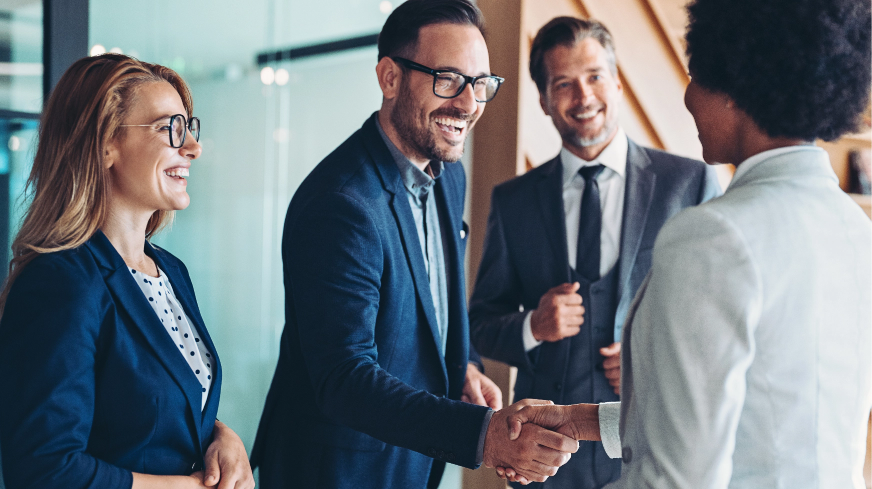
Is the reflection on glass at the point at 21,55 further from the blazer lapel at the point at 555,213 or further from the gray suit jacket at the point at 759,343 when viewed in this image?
the gray suit jacket at the point at 759,343

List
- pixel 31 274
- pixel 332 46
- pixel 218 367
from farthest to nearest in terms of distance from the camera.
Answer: pixel 332 46 → pixel 218 367 → pixel 31 274

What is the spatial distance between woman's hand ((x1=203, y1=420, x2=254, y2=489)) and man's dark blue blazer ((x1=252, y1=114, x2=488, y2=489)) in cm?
23

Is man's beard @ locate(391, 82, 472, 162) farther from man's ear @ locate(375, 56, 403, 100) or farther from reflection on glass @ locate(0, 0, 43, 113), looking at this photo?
reflection on glass @ locate(0, 0, 43, 113)

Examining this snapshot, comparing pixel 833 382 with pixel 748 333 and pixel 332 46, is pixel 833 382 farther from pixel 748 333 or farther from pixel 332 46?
pixel 332 46

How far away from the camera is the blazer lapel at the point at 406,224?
5.78 feet

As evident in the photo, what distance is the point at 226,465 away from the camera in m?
→ 1.43

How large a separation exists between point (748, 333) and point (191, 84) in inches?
84.9

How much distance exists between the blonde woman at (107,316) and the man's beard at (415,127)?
55cm

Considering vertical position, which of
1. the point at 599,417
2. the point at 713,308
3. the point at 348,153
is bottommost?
the point at 599,417

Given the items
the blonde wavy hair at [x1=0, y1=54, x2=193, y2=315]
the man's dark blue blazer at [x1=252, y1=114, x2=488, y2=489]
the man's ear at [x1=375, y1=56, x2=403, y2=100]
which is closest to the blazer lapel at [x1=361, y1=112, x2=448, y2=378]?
the man's dark blue blazer at [x1=252, y1=114, x2=488, y2=489]

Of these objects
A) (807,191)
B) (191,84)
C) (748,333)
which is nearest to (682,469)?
(748,333)

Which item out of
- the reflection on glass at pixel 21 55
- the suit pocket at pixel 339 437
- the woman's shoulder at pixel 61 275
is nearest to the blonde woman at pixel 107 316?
the woman's shoulder at pixel 61 275

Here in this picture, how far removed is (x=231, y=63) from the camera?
267 cm

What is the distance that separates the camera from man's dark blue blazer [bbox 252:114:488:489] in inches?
62.2
